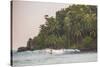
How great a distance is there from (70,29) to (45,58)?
0.49 meters

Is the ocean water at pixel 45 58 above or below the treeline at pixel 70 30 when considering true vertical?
below

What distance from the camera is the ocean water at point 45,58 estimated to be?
6.79 feet

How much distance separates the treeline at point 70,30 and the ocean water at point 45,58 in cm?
8

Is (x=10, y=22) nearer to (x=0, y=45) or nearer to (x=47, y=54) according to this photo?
(x=0, y=45)

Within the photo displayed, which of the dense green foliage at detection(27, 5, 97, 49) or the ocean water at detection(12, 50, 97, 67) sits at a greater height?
the dense green foliage at detection(27, 5, 97, 49)

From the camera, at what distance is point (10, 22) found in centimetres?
202

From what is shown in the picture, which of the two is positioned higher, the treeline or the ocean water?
the treeline

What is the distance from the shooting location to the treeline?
216cm

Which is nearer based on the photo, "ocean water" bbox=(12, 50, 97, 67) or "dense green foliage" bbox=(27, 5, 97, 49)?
"ocean water" bbox=(12, 50, 97, 67)

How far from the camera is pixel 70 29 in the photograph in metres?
2.25

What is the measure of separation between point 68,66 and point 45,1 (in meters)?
0.87

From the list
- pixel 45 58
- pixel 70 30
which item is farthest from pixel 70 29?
pixel 45 58

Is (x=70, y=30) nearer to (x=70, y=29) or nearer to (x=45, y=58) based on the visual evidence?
(x=70, y=29)

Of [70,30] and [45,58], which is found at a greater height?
[70,30]
